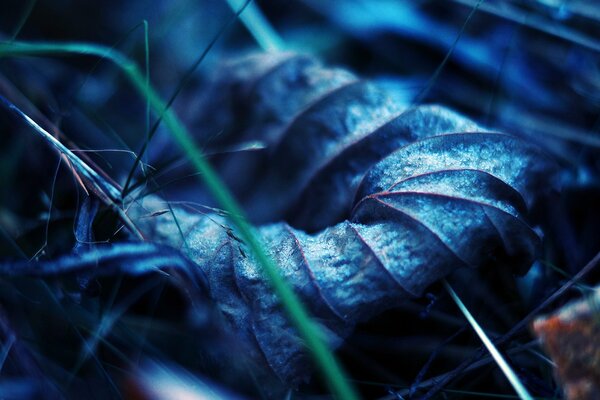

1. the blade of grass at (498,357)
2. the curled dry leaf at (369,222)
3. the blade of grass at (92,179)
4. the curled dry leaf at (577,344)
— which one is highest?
the blade of grass at (92,179)

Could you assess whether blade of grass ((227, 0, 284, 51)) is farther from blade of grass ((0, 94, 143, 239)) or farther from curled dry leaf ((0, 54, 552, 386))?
blade of grass ((0, 94, 143, 239))

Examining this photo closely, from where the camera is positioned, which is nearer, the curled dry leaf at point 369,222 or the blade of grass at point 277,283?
the blade of grass at point 277,283

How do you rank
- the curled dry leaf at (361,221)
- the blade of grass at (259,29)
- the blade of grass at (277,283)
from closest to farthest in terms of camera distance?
the blade of grass at (277,283)
the curled dry leaf at (361,221)
the blade of grass at (259,29)

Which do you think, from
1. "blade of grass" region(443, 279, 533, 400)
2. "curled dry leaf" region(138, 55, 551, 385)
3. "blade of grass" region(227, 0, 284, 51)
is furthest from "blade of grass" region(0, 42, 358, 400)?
"blade of grass" region(227, 0, 284, 51)

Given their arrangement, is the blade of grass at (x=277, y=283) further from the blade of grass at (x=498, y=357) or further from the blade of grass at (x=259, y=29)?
the blade of grass at (x=259, y=29)

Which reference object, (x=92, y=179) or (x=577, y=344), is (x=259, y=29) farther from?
(x=577, y=344)

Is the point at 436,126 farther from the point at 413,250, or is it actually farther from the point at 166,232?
the point at 166,232

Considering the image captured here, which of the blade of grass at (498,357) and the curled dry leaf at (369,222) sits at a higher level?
the curled dry leaf at (369,222)

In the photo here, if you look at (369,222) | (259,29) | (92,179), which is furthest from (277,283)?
(259,29)

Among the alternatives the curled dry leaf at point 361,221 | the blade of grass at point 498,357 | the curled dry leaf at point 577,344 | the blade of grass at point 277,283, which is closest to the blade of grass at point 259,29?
the curled dry leaf at point 361,221

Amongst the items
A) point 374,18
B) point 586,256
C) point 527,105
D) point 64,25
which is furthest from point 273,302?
point 64,25
